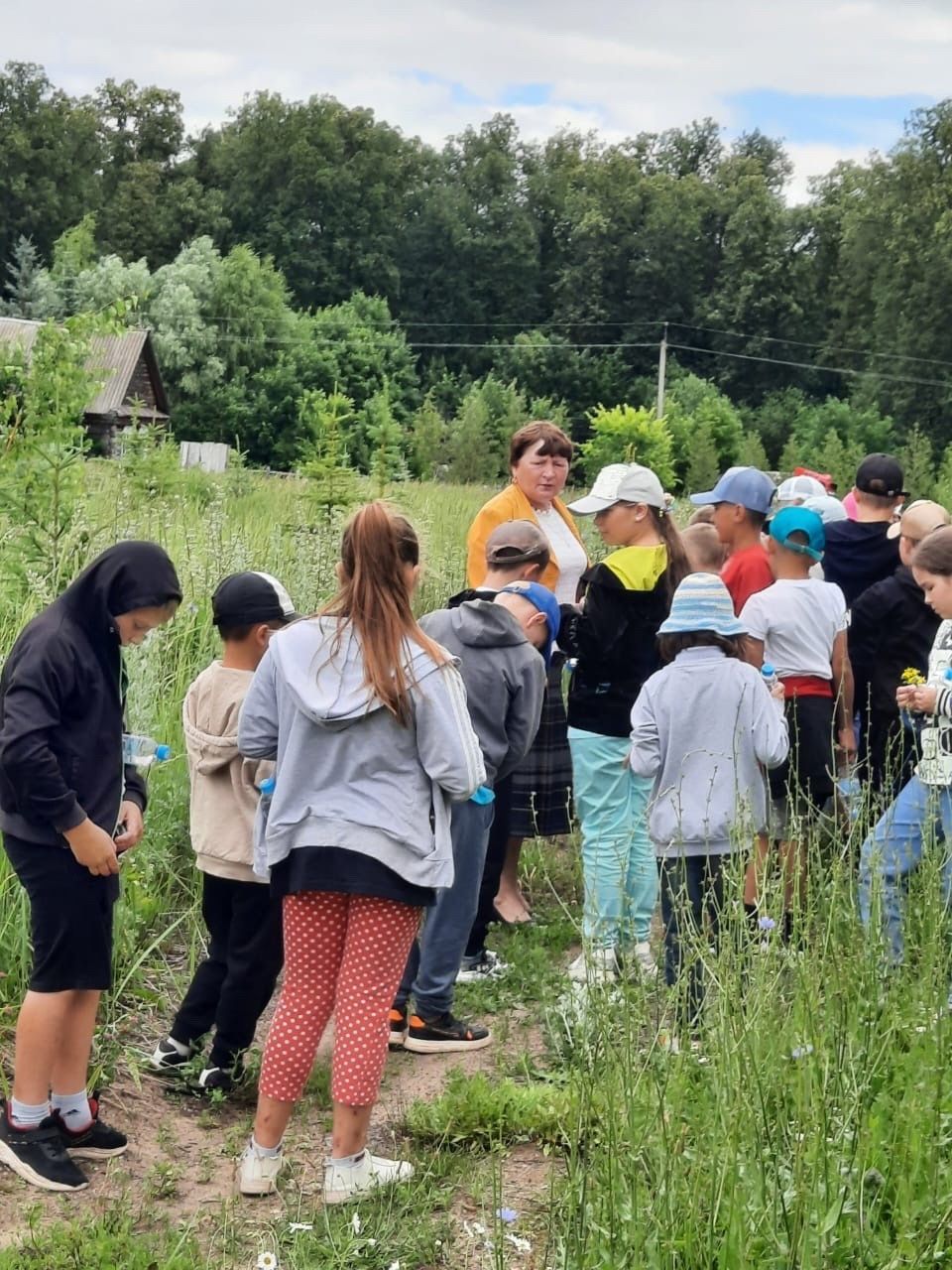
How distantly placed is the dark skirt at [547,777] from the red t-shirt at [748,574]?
Answer: 740mm

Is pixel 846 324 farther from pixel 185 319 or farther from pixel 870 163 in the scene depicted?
pixel 185 319

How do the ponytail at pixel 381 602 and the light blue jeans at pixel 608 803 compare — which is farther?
the light blue jeans at pixel 608 803

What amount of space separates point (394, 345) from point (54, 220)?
17.7 metres

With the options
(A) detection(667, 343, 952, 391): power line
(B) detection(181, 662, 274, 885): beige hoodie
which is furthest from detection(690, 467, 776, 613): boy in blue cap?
(A) detection(667, 343, 952, 391): power line

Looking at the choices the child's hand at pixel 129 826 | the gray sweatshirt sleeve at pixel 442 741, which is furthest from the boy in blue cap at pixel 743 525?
the child's hand at pixel 129 826

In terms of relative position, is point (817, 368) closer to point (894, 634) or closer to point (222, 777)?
point (894, 634)

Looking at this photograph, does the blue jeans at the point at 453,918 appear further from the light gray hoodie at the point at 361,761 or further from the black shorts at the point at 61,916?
the black shorts at the point at 61,916

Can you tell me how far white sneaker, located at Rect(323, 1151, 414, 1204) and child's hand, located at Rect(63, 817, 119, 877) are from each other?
924 millimetres

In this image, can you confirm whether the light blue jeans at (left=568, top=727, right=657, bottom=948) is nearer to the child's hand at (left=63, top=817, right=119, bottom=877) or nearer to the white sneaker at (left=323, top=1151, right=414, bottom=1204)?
the white sneaker at (left=323, top=1151, right=414, bottom=1204)

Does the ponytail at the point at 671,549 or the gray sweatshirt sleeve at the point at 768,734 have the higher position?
the ponytail at the point at 671,549

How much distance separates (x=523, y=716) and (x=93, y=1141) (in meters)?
1.78

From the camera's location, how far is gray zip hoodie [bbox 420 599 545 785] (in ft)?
15.6

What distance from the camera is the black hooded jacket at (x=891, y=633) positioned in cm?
570

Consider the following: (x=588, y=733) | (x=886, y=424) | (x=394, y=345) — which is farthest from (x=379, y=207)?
(x=588, y=733)
